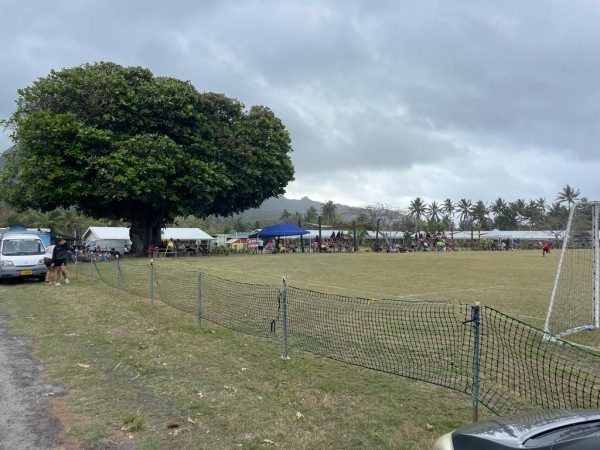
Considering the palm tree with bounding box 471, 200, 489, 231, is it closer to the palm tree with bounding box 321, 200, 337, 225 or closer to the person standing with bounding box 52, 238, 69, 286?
the palm tree with bounding box 321, 200, 337, 225

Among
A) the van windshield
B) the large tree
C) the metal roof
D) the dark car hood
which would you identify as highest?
the large tree

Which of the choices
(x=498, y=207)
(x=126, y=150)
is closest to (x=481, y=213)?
(x=498, y=207)

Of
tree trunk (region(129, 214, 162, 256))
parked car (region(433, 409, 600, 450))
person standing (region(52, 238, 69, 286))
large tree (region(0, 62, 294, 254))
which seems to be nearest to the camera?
parked car (region(433, 409, 600, 450))

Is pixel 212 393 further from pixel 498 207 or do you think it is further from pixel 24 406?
pixel 498 207

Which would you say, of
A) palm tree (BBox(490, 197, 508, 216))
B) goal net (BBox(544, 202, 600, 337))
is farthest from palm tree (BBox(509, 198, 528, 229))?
goal net (BBox(544, 202, 600, 337))

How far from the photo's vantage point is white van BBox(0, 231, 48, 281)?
1593cm

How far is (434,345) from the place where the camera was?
7.15m

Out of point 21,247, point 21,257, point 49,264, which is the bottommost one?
point 49,264

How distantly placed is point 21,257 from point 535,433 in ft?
59.0

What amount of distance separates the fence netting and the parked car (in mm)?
2004

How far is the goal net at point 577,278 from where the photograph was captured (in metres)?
8.53

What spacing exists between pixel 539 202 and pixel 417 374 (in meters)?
120

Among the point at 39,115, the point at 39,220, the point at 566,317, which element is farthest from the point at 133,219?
the point at 39,220

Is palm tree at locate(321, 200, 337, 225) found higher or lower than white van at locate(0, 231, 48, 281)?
higher
